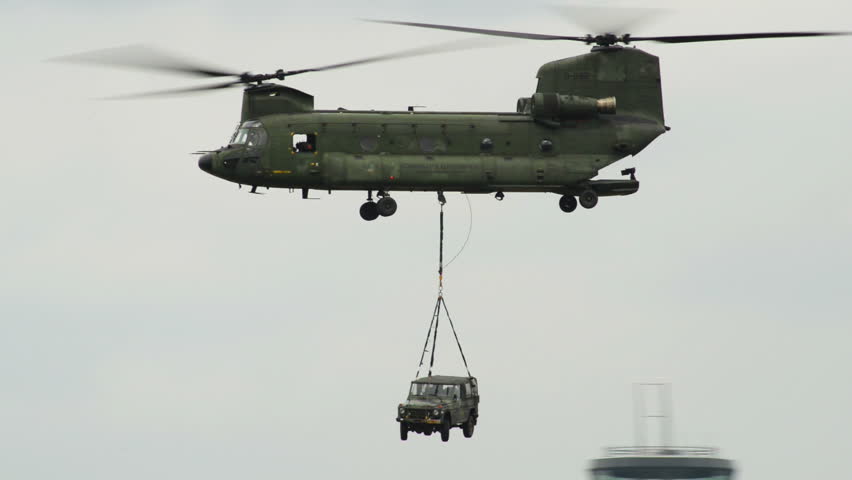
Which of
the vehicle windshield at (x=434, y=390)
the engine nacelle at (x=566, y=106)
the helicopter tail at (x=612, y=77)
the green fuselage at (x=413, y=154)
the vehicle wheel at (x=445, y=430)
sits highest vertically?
the helicopter tail at (x=612, y=77)

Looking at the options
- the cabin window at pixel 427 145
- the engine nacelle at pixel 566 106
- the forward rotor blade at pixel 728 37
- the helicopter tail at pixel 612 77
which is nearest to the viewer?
the forward rotor blade at pixel 728 37

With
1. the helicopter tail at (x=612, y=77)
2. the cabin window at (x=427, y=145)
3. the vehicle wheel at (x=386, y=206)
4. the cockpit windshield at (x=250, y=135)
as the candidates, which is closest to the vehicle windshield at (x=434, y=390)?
the vehicle wheel at (x=386, y=206)

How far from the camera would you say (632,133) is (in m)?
32.1

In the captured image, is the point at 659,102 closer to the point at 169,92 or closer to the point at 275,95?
the point at 275,95

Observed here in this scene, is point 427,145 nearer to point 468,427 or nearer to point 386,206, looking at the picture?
point 386,206

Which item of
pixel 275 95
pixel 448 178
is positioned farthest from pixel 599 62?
pixel 275 95

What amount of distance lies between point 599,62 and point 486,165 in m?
5.69

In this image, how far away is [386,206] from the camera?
3069 cm

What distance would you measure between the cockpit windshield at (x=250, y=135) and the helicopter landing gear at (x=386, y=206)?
13.7ft

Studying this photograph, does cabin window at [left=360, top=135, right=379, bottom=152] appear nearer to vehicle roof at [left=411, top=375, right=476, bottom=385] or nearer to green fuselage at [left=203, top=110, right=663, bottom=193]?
green fuselage at [left=203, top=110, right=663, bottom=193]

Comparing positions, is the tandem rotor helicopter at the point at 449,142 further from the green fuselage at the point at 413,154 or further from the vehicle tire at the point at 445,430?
the vehicle tire at the point at 445,430

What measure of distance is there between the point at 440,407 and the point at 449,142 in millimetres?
8417

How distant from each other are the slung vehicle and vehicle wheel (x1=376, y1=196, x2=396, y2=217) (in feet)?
17.9

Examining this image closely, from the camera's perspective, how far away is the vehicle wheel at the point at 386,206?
30.7 m
